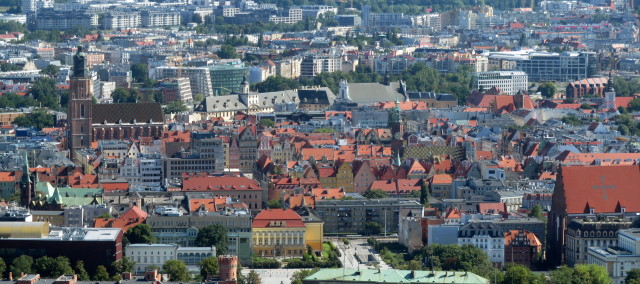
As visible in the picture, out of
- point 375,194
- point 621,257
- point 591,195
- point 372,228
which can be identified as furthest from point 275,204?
point 621,257

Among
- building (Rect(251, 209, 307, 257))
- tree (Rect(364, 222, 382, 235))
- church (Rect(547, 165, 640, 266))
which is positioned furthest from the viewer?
tree (Rect(364, 222, 382, 235))

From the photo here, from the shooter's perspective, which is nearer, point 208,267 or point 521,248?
point 208,267

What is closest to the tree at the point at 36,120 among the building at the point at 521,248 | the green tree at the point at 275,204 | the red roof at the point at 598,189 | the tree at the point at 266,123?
the tree at the point at 266,123

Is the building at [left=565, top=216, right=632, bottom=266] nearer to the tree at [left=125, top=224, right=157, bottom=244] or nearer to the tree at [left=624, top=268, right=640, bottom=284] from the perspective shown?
the tree at [left=624, top=268, right=640, bottom=284]

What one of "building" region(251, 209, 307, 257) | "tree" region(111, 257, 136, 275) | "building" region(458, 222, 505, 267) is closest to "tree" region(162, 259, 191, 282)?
"tree" region(111, 257, 136, 275)

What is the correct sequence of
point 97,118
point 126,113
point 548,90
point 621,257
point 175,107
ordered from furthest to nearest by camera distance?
point 548,90, point 175,107, point 126,113, point 97,118, point 621,257

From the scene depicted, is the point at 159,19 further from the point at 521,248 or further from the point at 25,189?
the point at 521,248

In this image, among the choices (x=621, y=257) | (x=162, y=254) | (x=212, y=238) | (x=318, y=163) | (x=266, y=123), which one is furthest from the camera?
(x=266, y=123)
